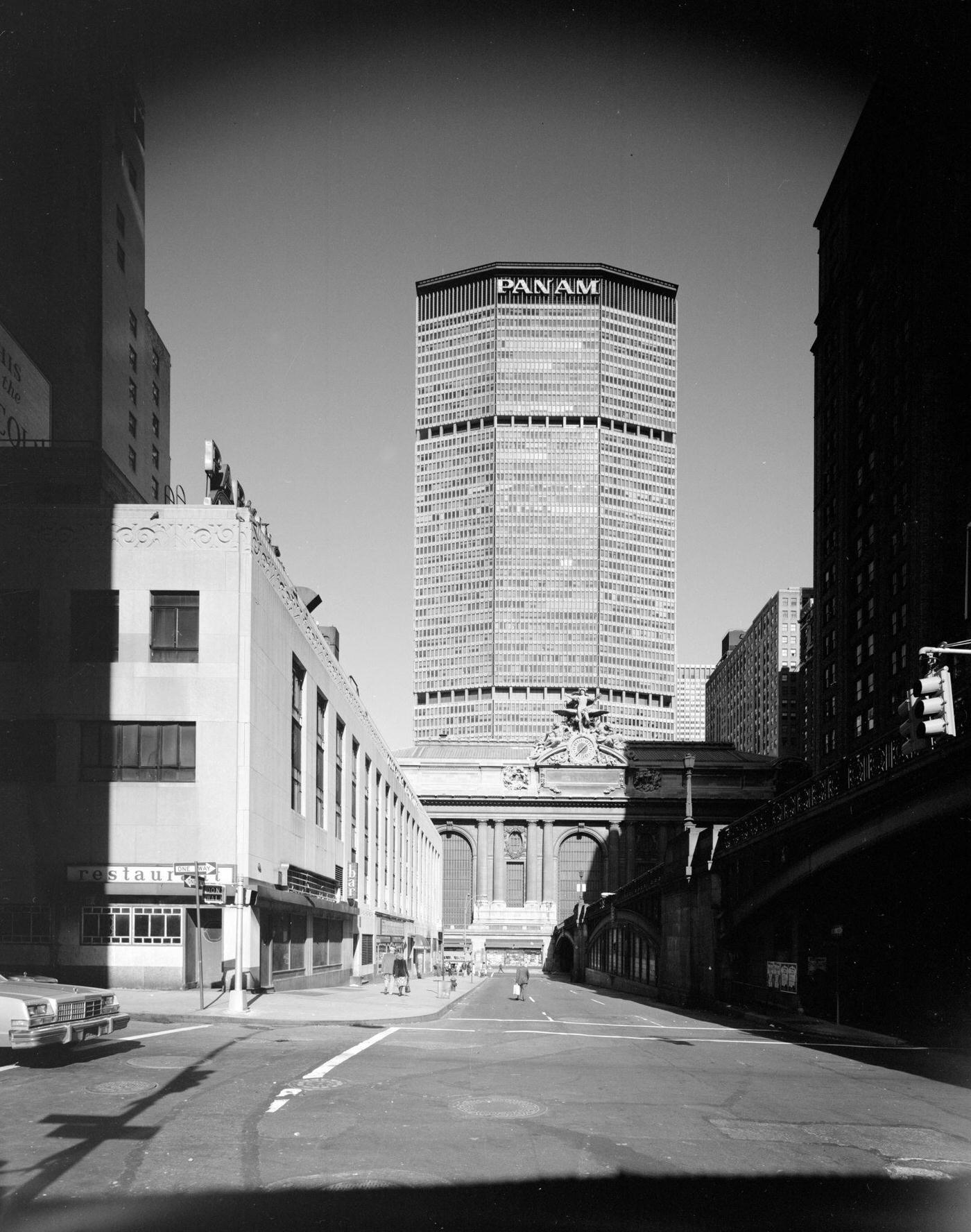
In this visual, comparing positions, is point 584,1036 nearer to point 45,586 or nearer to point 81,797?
point 81,797

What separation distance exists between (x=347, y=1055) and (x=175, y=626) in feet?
60.5

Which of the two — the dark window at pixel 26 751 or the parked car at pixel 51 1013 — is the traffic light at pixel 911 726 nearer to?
the parked car at pixel 51 1013

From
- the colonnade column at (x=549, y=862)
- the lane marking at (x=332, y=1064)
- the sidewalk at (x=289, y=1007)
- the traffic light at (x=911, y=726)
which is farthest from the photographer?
the colonnade column at (x=549, y=862)

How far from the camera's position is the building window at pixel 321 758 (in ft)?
154

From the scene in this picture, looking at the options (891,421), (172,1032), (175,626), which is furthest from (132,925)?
(891,421)

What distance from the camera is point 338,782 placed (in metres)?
52.8

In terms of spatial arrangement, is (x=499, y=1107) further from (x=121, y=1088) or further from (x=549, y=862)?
(x=549, y=862)

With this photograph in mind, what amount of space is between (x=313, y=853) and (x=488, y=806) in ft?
297

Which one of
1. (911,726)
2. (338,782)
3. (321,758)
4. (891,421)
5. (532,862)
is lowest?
(532,862)

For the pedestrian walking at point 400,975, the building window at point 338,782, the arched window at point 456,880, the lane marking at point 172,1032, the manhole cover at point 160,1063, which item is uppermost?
the building window at point 338,782

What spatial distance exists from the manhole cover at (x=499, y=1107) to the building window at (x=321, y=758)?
32.8 metres

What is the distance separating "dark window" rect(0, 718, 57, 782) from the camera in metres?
33.2

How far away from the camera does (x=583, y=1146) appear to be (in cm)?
1134

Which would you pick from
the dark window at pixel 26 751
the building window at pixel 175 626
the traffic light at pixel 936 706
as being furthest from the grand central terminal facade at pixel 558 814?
the traffic light at pixel 936 706
